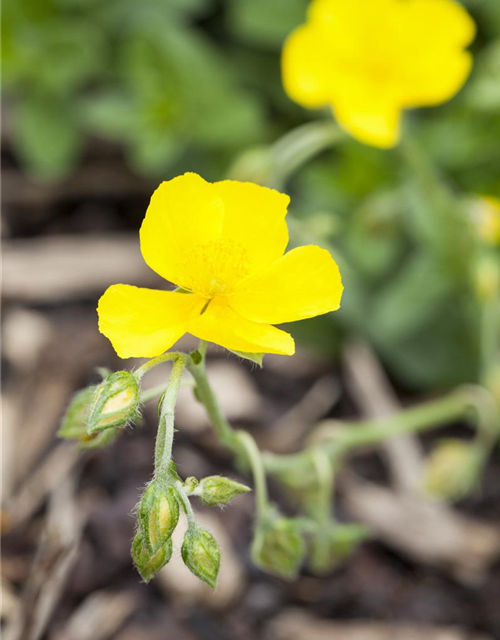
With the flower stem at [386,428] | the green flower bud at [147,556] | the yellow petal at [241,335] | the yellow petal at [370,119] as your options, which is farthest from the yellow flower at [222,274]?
the yellow petal at [370,119]

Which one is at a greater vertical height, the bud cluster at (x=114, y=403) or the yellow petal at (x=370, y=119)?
the bud cluster at (x=114, y=403)

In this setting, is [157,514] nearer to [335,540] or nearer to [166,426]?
[166,426]

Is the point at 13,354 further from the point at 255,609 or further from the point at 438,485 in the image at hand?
the point at 438,485

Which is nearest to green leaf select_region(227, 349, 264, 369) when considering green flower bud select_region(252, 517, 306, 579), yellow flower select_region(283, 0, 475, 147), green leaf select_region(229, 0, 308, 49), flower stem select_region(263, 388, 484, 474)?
green flower bud select_region(252, 517, 306, 579)

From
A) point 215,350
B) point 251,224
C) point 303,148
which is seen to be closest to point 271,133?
point 303,148

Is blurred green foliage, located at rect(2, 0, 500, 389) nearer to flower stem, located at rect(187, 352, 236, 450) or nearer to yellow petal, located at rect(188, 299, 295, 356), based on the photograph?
flower stem, located at rect(187, 352, 236, 450)

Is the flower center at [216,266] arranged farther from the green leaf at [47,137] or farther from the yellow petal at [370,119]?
the green leaf at [47,137]
